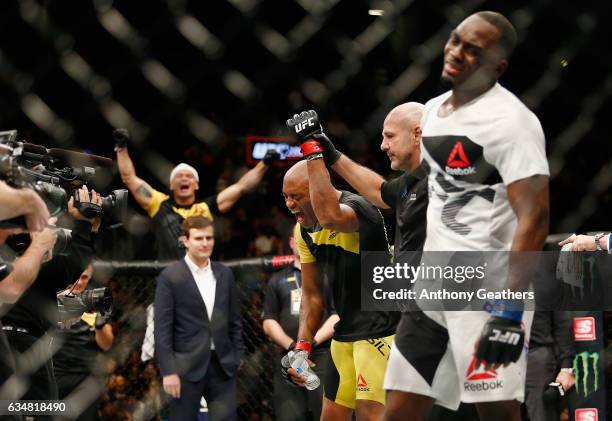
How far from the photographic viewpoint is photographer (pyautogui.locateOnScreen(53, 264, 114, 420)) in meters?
4.22

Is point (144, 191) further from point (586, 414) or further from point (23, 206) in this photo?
point (23, 206)

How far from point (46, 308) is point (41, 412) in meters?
0.37

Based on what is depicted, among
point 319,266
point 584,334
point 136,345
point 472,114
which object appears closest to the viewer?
point 472,114

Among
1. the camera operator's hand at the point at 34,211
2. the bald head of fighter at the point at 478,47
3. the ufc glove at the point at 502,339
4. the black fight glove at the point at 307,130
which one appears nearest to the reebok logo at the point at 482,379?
the ufc glove at the point at 502,339

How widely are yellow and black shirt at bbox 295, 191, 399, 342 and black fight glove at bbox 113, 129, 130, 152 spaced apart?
5.56 ft

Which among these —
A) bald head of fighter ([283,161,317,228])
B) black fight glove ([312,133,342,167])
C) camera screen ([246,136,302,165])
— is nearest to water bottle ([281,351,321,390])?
bald head of fighter ([283,161,317,228])

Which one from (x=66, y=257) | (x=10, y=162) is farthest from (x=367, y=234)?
(x=10, y=162)

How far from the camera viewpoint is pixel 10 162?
82.1 inches

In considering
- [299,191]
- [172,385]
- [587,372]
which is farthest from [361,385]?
[172,385]

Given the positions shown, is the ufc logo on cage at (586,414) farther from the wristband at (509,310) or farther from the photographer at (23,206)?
the photographer at (23,206)

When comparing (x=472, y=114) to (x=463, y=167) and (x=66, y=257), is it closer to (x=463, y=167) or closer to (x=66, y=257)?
(x=463, y=167)

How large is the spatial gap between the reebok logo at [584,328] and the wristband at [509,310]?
212 centimetres

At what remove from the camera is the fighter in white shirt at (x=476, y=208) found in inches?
77.5

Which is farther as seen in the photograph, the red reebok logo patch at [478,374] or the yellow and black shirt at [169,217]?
the yellow and black shirt at [169,217]
